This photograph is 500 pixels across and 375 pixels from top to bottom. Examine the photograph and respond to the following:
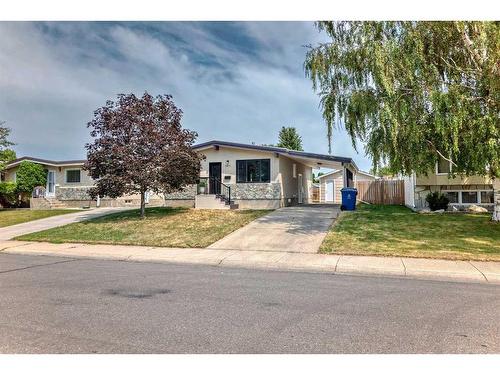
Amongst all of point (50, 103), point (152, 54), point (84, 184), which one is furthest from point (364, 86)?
point (84, 184)

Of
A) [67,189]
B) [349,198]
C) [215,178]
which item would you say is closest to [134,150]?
[215,178]

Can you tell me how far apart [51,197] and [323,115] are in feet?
71.2

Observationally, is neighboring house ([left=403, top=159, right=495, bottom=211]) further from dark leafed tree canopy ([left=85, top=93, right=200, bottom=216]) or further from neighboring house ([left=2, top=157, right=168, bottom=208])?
neighboring house ([left=2, top=157, right=168, bottom=208])

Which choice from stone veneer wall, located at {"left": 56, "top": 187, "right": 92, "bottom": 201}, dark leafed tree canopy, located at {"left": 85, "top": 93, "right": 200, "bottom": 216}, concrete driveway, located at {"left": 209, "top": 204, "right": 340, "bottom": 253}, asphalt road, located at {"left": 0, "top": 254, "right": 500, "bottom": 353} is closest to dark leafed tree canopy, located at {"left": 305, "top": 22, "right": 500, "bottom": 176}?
concrete driveway, located at {"left": 209, "top": 204, "right": 340, "bottom": 253}

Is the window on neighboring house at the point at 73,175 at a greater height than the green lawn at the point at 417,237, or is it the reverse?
the window on neighboring house at the point at 73,175

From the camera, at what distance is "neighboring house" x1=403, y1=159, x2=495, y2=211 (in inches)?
764

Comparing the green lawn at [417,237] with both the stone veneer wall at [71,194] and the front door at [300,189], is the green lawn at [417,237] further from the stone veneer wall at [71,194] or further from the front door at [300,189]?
the stone veneer wall at [71,194]

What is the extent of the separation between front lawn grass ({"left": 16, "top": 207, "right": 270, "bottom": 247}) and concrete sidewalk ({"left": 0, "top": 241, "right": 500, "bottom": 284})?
0.94 m

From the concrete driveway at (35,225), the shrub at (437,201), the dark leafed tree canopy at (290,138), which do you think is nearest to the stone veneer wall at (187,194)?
the concrete driveway at (35,225)

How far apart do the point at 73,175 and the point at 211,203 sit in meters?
12.4

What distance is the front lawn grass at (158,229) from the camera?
41.7 feet

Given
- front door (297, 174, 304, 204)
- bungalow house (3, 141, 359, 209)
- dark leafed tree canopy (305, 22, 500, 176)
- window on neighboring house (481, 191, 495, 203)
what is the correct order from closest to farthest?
dark leafed tree canopy (305, 22, 500, 176) < window on neighboring house (481, 191, 495, 203) < bungalow house (3, 141, 359, 209) < front door (297, 174, 304, 204)

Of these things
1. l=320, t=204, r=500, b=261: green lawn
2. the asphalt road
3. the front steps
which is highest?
the front steps

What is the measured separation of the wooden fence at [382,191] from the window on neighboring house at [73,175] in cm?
2016
